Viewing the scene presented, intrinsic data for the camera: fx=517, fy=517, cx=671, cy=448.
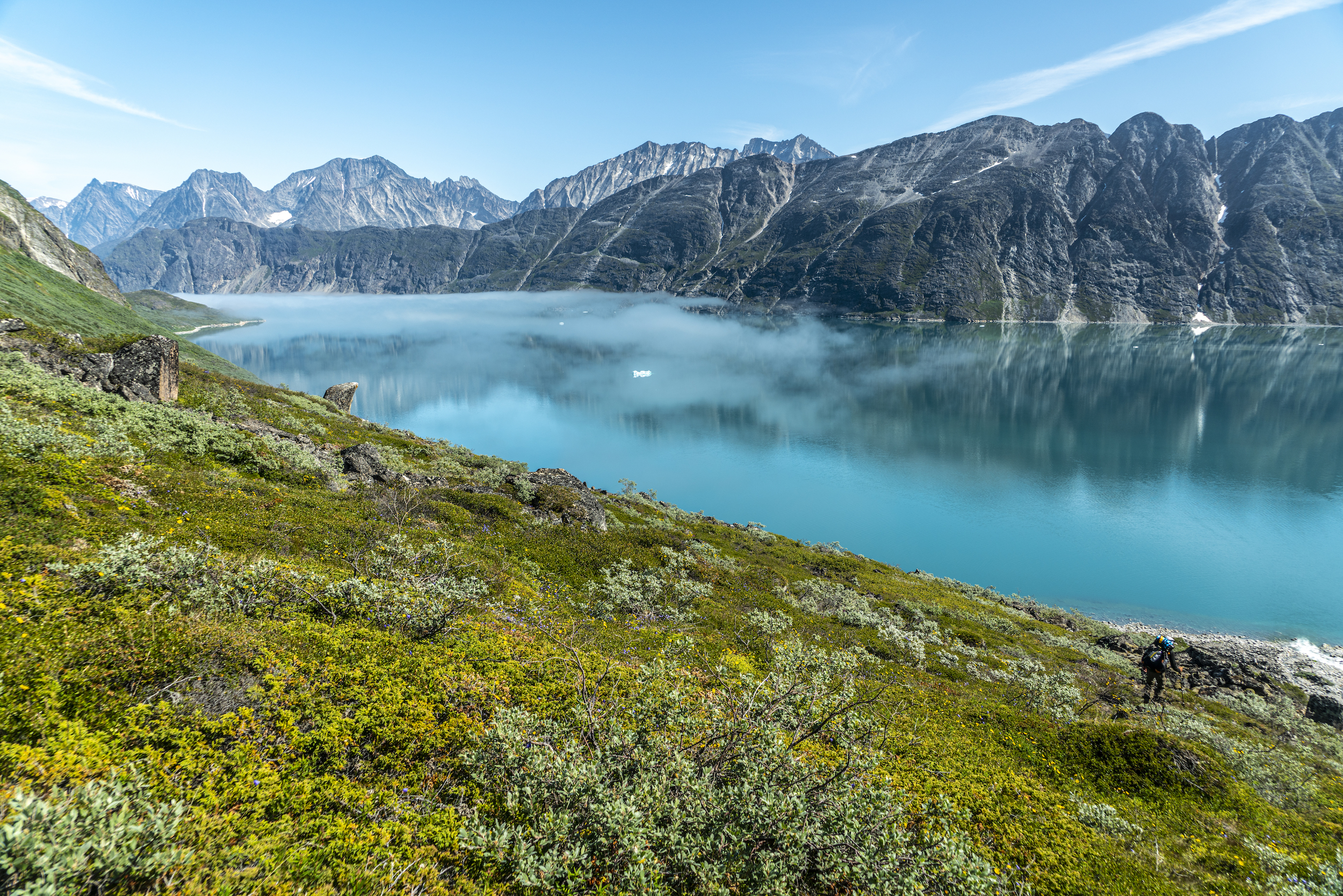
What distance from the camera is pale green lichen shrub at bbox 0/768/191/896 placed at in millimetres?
4043

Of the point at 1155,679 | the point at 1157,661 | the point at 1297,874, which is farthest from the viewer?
the point at 1155,679

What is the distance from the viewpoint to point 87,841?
418cm

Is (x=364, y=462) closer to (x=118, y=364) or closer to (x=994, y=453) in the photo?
(x=118, y=364)

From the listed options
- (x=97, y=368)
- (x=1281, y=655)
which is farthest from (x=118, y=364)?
(x=1281, y=655)

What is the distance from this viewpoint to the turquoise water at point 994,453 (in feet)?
160

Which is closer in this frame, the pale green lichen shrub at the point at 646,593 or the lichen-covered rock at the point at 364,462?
the pale green lichen shrub at the point at 646,593

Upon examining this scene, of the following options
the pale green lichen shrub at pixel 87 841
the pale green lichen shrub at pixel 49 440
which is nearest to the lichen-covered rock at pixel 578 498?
the pale green lichen shrub at pixel 49 440

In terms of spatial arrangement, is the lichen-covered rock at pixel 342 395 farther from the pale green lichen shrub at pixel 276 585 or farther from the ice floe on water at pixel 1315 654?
the ice floe on water at pixel 1315 654

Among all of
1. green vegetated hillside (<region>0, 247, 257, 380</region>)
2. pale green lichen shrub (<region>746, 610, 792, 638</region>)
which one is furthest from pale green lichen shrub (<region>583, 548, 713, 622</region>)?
green vegetated hillside (<region>0, 247, 257, 380</region>)

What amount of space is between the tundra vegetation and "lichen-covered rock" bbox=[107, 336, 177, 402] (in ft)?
23.9

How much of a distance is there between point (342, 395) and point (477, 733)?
63.6m

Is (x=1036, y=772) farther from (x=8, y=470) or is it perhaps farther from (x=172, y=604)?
(x=8, y=470)

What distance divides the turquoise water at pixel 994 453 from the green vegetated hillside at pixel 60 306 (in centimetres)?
3912

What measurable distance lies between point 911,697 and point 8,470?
74.2 feet
